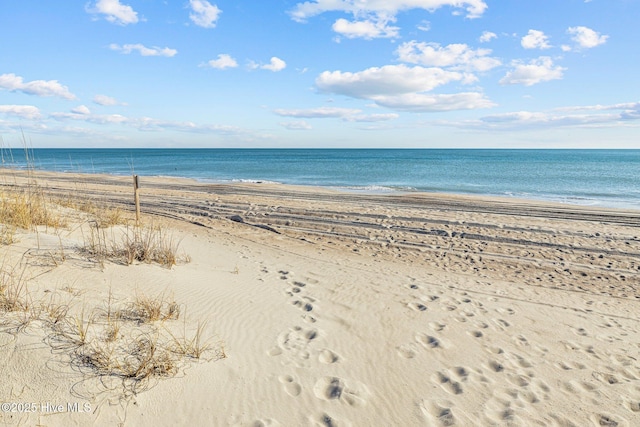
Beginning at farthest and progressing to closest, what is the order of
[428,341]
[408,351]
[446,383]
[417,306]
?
[417,306]
[428,341]
[408,351]
[446,383]

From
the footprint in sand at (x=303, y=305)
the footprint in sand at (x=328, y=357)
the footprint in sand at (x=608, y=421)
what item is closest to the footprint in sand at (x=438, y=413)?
the footprint in sand at (x=328, y=357)

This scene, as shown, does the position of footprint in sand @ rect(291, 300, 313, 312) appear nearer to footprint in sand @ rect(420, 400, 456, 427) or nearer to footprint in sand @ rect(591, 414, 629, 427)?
footprint in sand @ rect(420, 400, 456, 427)

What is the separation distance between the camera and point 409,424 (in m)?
3.29

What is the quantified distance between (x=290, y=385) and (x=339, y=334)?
4.37ft

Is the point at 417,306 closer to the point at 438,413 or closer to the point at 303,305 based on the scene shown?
the point at 303,305

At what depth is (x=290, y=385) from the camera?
12.0 feet

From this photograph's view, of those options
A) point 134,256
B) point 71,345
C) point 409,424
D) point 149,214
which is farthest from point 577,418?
point 149,214

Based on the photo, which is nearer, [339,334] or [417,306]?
[339,334]

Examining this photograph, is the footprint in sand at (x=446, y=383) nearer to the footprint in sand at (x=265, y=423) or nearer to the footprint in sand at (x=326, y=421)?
the footprint in sand at (x=326, y=421)

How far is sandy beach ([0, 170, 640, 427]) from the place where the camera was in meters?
3.22

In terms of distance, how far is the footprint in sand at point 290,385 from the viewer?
3.55 metres

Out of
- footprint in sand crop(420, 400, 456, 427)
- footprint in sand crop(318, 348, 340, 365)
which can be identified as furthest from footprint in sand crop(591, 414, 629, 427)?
footprint in sand crop(318, 348, 340, 365)

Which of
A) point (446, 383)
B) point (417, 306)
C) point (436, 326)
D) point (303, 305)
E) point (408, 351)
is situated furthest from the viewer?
point (417, 306)

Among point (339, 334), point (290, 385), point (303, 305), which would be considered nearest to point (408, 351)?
point (339, 334)
